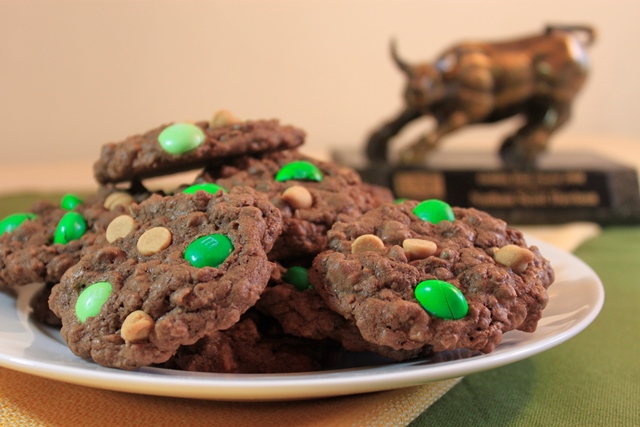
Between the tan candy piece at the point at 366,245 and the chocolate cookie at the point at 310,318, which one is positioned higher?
the tan candy piece at the point at 366,245

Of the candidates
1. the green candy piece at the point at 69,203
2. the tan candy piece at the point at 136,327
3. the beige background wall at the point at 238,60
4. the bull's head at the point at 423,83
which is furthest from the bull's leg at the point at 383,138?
the tan candy piece at the point at 136,327

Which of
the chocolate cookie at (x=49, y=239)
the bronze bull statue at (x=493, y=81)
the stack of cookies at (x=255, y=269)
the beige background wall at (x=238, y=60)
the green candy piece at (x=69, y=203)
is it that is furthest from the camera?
the beige background wall at (x=238, y=60)

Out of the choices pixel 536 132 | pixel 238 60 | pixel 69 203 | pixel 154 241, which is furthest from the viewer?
pixel 238 60

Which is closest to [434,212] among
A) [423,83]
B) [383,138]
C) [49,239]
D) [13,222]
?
[49,239]

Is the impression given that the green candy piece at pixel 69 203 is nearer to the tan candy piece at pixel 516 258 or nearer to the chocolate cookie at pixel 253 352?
the chocolate cookie at pixel 253 352

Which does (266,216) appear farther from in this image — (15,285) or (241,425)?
(15,285)

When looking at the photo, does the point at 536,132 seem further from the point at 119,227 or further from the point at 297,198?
the point at 119,227
